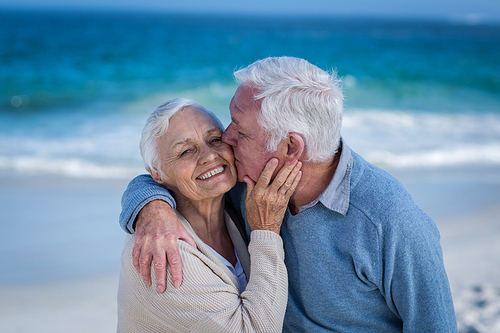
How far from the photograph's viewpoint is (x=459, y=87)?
13.5 metres

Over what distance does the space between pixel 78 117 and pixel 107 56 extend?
833 centimetres

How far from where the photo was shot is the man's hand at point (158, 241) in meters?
1.60

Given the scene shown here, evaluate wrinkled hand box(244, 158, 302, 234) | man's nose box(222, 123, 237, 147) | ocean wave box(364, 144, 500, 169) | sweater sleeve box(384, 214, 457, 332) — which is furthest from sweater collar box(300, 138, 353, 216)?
ocean wave box(364, 144, 500, 169)

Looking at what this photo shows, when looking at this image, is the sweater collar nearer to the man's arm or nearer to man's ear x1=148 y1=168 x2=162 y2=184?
the man's arm

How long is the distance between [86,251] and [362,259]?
3.00m

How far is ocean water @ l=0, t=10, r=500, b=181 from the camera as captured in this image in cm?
655

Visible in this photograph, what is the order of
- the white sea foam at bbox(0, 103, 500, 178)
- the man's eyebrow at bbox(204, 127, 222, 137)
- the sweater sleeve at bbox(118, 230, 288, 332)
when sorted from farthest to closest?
the white sea foam at bbox(0, 103, 500, 178) → the man's eyebrow at bbox(204, 127, 222, 137) → the sweater sleeve at bbox(118, 230, 288, 332)

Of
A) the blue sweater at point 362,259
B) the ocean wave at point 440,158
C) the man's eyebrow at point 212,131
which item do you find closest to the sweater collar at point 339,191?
the blue sweater at point 362,259

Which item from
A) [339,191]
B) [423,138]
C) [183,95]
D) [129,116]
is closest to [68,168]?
[129,116]

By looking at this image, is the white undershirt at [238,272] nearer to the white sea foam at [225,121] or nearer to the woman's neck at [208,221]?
the woman's neck at [208,221]

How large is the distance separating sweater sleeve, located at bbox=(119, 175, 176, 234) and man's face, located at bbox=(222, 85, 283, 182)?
0.39m

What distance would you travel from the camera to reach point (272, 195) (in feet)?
5.86

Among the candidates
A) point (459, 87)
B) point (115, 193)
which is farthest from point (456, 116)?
point (115, 193)

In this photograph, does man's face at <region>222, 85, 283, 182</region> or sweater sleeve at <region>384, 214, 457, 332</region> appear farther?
man's face at <region>222, 85, 283, 182</region>
